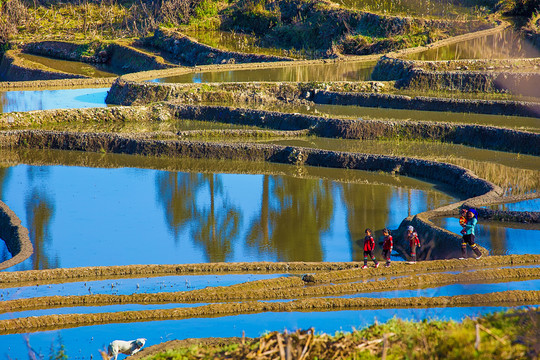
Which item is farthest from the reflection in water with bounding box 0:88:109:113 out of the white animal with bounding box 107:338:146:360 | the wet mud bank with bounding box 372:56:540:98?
the white animal with bounding box 107:338:146:360

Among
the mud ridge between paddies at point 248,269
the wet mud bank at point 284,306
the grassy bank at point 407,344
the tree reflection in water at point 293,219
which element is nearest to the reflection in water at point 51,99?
the tree reflection in water at point 293,219

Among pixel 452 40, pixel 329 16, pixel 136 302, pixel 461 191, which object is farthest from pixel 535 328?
pixel 329 16

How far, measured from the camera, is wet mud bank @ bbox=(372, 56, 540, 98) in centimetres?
2733

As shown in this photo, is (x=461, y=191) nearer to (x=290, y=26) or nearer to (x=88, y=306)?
(x=88, y=306)

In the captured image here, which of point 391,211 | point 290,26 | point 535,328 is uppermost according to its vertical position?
point 290,26

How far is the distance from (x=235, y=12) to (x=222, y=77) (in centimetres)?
1688

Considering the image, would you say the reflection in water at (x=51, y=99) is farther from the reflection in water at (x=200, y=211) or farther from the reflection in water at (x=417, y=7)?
the reflection in water at (x=417, y=7)

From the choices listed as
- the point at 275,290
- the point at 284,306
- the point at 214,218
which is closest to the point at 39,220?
the point at 214,218

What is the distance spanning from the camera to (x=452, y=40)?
35.5 metres

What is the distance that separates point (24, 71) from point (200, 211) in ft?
90.4

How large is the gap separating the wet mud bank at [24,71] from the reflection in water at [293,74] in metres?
7.96

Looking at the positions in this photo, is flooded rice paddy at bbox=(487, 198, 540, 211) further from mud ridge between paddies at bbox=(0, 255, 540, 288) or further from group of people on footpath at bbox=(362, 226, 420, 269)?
group of people on footpath at bbox=(362, 226, 420, 269)

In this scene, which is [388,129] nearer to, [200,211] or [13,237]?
[200,211]

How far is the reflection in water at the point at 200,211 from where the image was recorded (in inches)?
508
